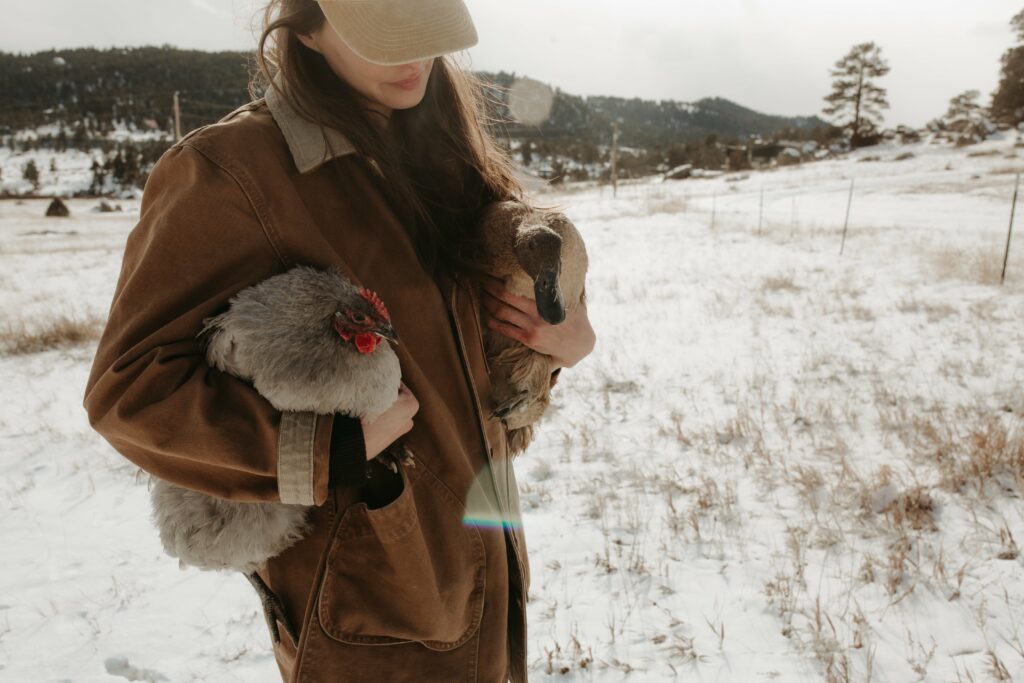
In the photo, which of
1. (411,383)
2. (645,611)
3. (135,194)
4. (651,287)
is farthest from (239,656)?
(135,194)

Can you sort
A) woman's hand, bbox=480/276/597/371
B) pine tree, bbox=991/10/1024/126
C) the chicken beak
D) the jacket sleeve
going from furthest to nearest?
1. pine tree, bbox=991/10/1024/126
2. woman's hand, bbox=480/276/597/371
3. the chicken beak
4. the jacket sleeve

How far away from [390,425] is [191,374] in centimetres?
37

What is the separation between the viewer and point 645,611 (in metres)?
3.00

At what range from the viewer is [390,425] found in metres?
1.19

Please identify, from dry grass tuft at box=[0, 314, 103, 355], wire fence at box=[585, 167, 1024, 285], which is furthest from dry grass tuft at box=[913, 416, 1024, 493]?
dry grass tuft at box=[0, 314, 103, 355]

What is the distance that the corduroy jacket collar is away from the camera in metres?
1.27

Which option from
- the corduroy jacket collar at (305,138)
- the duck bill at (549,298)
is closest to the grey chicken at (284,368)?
the corduroy jacket collar at (305,138)

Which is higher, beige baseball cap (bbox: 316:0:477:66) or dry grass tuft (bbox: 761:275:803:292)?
beige baseball cap (bbox: 316:0:477:66)

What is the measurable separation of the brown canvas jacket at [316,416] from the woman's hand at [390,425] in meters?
0.09

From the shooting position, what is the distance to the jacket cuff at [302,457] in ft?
3.45

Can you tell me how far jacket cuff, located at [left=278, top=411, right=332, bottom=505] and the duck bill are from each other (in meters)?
0.75

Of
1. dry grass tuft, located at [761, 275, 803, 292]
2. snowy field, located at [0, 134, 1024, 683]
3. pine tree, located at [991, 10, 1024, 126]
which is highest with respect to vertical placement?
pine tree, located at [991, 10, 1024, 126]

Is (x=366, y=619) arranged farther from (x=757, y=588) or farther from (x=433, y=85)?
(x=757, y=588)

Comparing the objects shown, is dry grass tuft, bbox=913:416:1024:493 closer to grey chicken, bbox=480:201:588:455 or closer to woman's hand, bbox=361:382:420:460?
grey chicken, bbox=480:201:588:455
